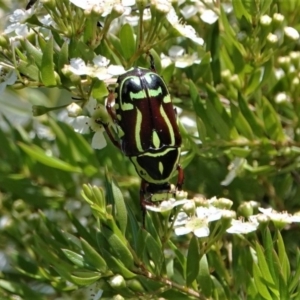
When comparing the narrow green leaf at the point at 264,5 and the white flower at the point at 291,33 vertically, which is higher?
the narrow green leaf at the point at 264,5

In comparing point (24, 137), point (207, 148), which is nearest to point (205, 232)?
point (207, 148)

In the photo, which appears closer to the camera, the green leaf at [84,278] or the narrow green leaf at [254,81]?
the green leaf at [84,278]

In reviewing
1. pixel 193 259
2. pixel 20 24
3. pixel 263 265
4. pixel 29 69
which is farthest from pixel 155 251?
pixel 20 24

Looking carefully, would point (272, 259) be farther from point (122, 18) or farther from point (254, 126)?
point (122, 18)

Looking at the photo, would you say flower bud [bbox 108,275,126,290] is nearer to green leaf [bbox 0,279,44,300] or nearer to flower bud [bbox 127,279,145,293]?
flower bud [bbox 127,279,145,293]

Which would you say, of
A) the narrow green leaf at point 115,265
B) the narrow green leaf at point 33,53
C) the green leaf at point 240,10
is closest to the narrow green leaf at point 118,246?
the narrow green leaf at point 115,265

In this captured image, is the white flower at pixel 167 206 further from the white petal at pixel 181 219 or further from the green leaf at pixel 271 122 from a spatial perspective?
the green leaf at pixel 271 122
